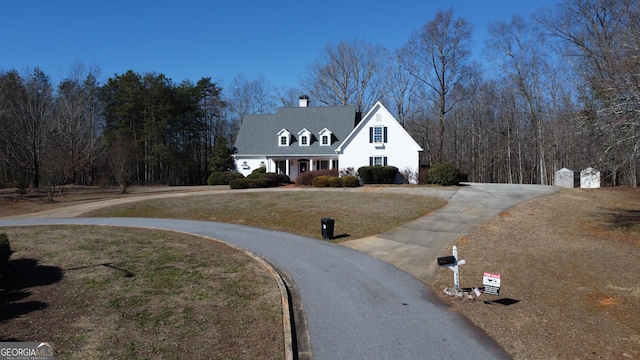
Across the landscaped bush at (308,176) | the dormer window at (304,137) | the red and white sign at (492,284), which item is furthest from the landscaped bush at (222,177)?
the red and white sign at (492,284)

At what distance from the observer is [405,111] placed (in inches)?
2029

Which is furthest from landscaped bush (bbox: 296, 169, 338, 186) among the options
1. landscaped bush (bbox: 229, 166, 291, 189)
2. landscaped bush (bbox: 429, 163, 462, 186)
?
landscaped bush (bbox: 429, 163, 462, 186)

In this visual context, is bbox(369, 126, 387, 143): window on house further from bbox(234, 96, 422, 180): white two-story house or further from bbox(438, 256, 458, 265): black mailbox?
bbox(438, 256, 458, 265): black mailbox

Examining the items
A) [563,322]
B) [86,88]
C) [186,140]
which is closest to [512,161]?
[186,140]

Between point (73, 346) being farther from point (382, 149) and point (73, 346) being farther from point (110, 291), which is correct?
point (382, 149)

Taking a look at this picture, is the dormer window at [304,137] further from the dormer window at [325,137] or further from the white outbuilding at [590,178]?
the white outbuilding at [590,178]

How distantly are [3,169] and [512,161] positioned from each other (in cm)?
5997

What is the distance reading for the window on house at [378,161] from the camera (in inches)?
1369

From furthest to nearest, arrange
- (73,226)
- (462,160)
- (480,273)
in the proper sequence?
(462,160) → (73,226) → (480,273)

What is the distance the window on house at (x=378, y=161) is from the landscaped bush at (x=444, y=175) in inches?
218

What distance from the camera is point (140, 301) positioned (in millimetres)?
8234

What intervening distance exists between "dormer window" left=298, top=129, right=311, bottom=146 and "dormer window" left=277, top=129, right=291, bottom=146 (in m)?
1.13

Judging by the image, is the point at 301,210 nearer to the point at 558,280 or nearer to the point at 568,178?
the point at 558,280

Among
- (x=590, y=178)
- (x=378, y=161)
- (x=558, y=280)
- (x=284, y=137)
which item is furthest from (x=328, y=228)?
(x=284, y=137)
